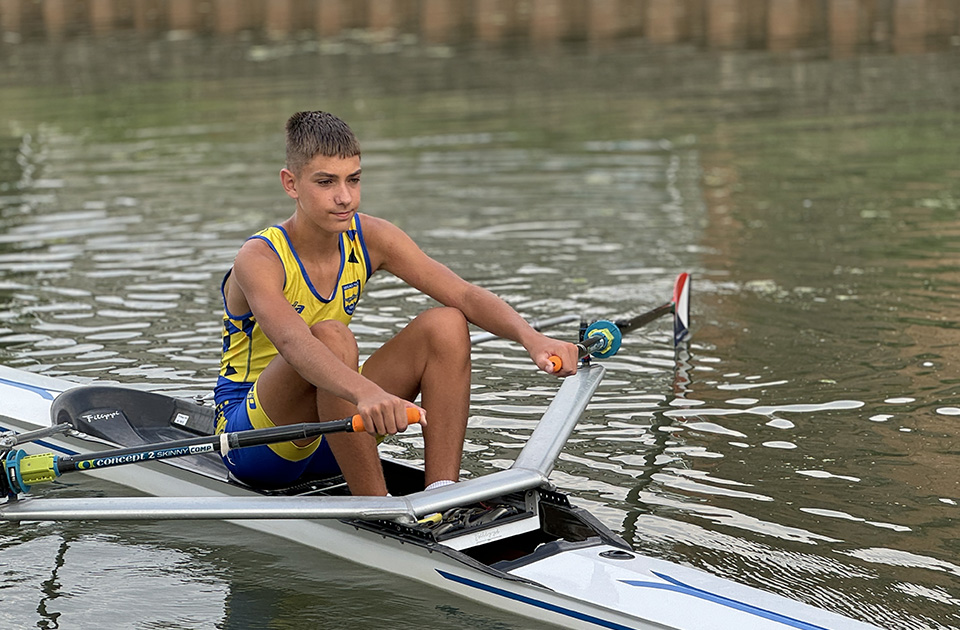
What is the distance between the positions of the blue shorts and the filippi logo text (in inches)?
41.2

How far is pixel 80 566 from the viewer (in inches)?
206

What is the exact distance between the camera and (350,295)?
5.25m

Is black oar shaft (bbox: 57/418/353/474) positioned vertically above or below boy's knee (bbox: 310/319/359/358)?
below

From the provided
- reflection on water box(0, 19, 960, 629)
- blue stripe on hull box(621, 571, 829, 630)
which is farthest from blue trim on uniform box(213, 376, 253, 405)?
blue stripe on hull box(621, 571, 829, 630)

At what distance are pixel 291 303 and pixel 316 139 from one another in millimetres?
673

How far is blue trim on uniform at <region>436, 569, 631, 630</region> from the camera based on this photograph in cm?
421

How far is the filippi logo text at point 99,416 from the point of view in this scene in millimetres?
6020

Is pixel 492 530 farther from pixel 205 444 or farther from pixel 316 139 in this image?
pixel 316 139

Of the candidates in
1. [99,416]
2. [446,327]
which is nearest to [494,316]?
[446,327]

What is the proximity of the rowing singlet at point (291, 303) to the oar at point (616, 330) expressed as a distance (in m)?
0.91

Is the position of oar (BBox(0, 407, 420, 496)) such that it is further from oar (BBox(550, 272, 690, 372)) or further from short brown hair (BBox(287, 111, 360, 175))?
oar (BBox(550, 272, 690, 372))

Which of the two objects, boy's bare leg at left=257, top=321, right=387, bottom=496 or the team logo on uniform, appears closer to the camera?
boy's bare leg at left=257, top=321, right=387, bottom=496

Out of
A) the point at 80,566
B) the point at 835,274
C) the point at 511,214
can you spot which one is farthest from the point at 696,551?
the point at 511,214

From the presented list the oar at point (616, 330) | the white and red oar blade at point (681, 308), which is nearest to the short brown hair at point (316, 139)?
the oar at point (616, 330)
